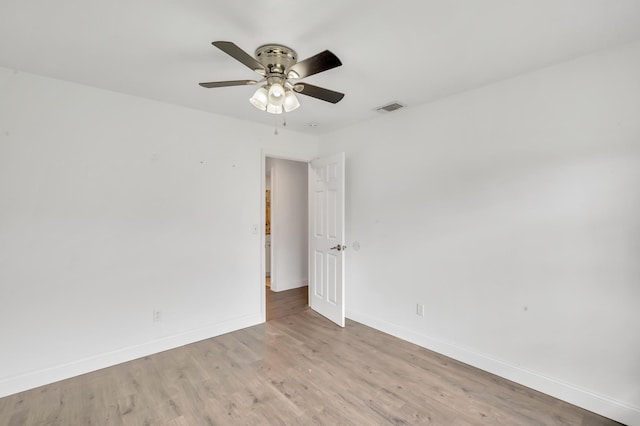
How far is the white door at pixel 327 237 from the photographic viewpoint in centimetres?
367

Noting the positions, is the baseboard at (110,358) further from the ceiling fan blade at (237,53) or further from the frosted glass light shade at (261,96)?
the ceiling fan blade at (237,53)

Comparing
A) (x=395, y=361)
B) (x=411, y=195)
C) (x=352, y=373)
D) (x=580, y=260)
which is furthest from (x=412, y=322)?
(x=580, y=260)

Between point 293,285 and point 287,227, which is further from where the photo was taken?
point 293,285

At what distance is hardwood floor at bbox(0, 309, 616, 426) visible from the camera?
80.2 inches

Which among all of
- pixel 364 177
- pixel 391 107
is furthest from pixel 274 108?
pixel 364 177

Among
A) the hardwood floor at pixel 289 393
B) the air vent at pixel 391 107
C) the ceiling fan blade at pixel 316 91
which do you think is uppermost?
the air vent at pixel 391 107

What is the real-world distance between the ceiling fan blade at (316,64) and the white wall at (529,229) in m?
1.72

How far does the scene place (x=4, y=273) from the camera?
230 cm

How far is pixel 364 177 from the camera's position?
147 inches

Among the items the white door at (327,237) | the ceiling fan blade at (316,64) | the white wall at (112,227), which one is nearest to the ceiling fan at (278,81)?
the ceiling fan blade at (316,64)

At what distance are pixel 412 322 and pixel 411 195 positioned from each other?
139 cm

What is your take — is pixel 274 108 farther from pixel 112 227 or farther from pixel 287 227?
pixel 287 227

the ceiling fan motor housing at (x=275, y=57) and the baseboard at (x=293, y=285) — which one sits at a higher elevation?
the ceiling fan motor housing at (x=275, y=57)

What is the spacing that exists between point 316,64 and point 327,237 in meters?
2.53
